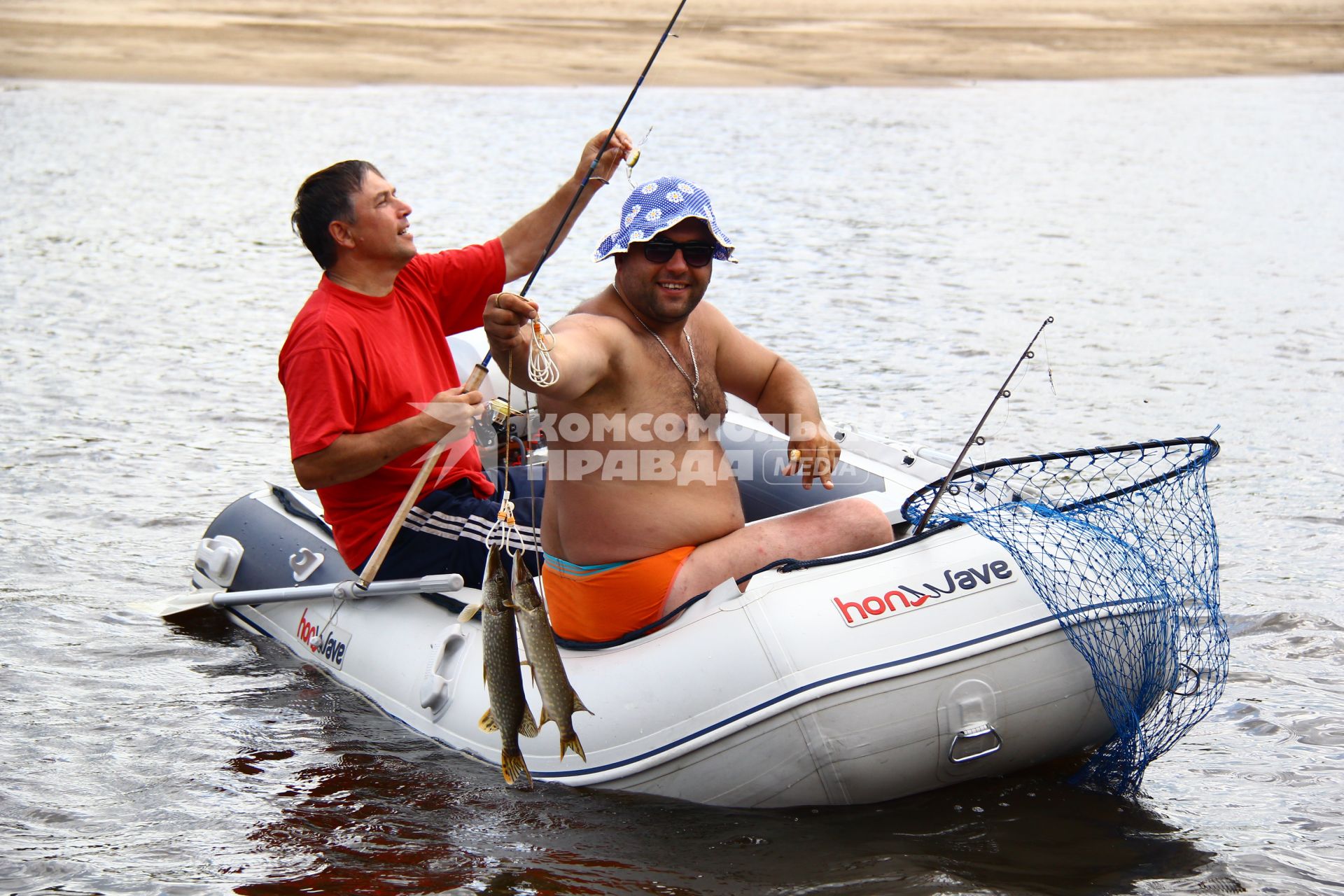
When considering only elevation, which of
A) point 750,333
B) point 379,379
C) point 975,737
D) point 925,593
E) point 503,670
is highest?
point 750,333

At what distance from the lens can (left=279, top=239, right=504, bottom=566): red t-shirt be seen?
459 centimetres

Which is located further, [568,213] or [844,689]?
[568,213]

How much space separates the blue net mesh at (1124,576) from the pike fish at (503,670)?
1392 millimetres

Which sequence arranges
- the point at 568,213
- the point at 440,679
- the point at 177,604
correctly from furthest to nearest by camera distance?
1. the point at 177,604
2. the point at 440,679
3. the point at 568,213

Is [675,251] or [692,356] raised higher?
[675,251]

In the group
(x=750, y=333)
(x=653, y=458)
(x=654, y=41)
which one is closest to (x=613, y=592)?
(x=653, y=458)

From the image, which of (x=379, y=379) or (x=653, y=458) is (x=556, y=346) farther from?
(x=379, y=379)

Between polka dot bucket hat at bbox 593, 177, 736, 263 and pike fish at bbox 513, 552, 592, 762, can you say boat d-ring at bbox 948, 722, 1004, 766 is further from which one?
polka dot bucket hat at bbox 593, 177, 736, 263

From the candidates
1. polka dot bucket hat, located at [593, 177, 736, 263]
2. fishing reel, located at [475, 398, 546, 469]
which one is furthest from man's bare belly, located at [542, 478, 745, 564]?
fishing reel, located at [475, 398, 546, 469]

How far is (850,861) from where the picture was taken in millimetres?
4109

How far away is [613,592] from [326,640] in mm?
1578

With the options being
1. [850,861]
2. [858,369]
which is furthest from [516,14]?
[850,861]

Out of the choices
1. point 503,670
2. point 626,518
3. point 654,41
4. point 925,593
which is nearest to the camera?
point 503,670

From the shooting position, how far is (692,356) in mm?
4391
